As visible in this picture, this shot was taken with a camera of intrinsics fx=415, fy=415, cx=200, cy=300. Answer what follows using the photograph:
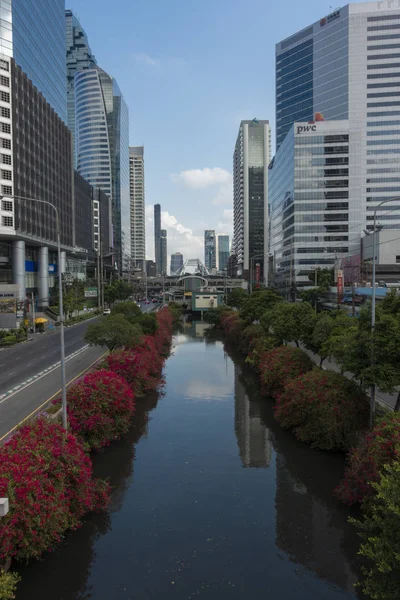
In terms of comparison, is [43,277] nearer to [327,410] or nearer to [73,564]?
[327,410]

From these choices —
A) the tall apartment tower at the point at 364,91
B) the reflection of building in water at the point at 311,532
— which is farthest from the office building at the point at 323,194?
the reflection of building in water at the point at 311,532

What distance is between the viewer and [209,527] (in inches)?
697

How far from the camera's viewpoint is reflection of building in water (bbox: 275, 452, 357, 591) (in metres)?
15.2

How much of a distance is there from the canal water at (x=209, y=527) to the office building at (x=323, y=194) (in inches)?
3970

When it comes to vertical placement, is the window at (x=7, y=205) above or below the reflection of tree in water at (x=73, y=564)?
above

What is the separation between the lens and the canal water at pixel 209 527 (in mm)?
14379

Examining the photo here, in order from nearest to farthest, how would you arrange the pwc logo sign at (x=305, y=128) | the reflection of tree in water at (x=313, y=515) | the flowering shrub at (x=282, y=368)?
the reflection of tree in water at (x=313, y=515)
the flowering shrub at (x=282, y=368)
the pwc logo sign at (x=305, y=128)

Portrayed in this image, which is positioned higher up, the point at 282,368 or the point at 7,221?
the point at 7,221

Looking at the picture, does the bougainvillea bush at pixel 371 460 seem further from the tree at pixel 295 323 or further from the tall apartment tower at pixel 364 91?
the tall apartment tower at pixel 364 91

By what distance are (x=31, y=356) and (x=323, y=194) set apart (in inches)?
4013

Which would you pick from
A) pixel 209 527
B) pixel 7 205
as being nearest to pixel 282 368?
pixel 209 527

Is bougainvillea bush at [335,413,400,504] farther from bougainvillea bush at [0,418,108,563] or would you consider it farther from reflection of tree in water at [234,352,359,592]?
bougainvillea bush at [0,418,108,563]

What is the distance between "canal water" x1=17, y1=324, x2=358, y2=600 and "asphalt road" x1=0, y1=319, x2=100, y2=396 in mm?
14349

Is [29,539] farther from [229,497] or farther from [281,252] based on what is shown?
[281,252]
